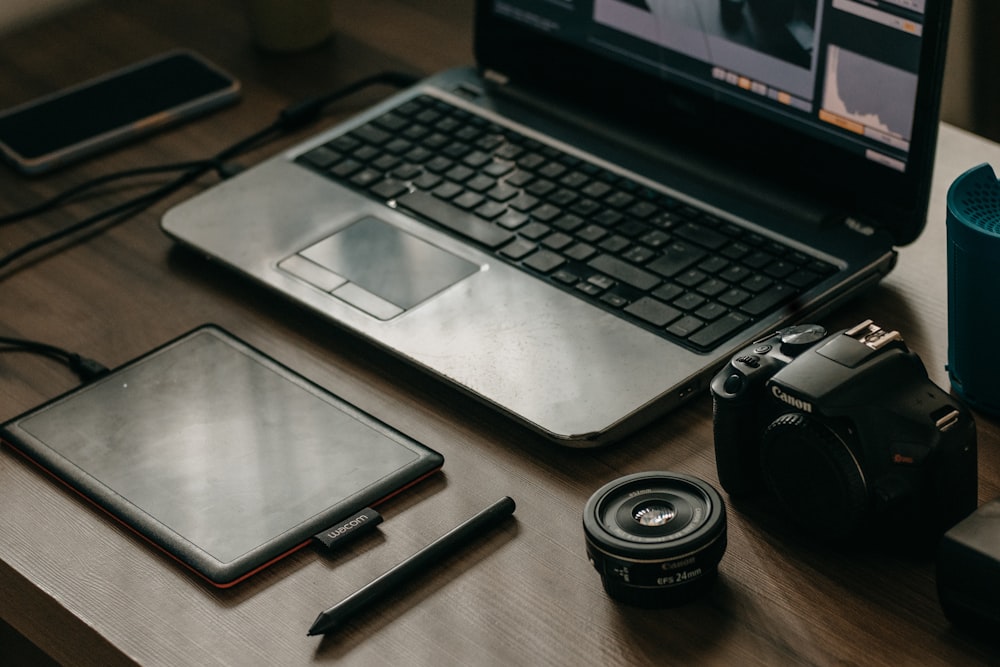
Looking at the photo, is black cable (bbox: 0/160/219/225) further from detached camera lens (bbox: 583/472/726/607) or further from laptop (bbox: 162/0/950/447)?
detached camera lens (bbox: 583/472/726/607)

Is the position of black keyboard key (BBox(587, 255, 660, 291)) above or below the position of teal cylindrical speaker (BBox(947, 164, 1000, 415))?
below

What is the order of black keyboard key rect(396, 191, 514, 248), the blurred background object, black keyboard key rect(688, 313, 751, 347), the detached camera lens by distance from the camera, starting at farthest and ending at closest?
the blurred background object, black keyboard key rect(396, 191, 514, 248), black keyboard key rect(688, 313, 751, 347), the detached camera lens

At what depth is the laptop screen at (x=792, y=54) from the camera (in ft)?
2.78

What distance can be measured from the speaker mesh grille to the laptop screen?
102 mm

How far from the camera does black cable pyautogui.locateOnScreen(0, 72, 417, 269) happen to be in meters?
1.02

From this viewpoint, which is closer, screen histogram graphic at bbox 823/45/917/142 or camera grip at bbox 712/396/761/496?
camera grip at bbox 712/396/761/496

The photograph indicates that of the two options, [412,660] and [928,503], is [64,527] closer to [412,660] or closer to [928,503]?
[412,660]

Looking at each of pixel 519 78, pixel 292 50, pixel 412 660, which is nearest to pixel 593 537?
pixel 412 660

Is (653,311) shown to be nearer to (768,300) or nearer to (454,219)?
(768,300)

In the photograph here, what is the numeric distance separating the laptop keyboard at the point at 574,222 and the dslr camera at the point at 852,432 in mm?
110

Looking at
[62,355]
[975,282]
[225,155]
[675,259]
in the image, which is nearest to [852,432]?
[975,282]

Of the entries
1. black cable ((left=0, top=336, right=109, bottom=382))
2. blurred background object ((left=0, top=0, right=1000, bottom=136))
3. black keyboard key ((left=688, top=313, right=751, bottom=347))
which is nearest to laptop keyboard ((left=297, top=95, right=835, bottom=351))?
black keyboard key ((left=688, top=313, right=751, bottom=347))

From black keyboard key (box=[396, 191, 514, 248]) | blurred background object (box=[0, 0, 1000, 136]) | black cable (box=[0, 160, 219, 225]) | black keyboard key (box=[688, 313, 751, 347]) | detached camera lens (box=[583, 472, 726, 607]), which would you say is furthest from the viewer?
blurred background object (box=[0, 0, 1000, 136])

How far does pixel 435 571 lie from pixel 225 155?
1.70 feet
